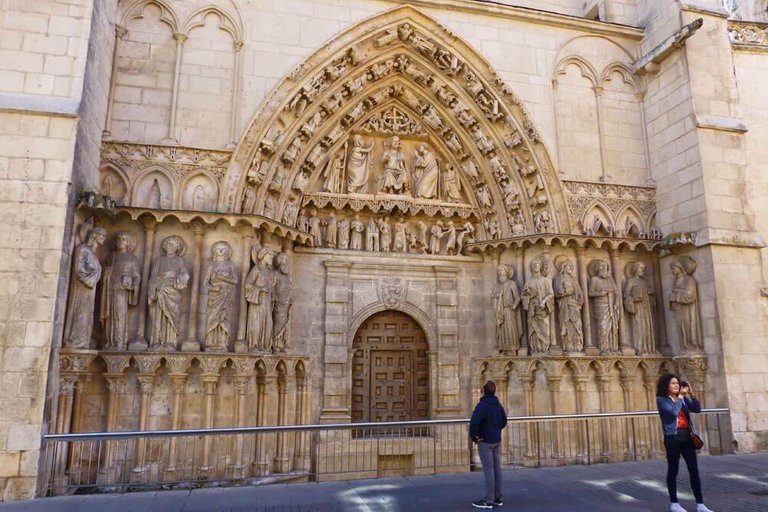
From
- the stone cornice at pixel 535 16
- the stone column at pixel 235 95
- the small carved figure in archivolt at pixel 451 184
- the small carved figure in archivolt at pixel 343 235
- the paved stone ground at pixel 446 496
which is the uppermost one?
the stone cornice at pixel 535 16

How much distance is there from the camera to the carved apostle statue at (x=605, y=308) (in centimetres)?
922

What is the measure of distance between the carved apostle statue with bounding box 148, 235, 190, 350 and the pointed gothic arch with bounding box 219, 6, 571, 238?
1.81 meters

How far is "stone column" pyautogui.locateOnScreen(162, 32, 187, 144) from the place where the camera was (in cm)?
844

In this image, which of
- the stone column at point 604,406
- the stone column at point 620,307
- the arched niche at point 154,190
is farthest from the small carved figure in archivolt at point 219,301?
the stone column at point 620,307

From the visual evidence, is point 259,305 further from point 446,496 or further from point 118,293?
point 446,496

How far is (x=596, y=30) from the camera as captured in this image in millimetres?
10719

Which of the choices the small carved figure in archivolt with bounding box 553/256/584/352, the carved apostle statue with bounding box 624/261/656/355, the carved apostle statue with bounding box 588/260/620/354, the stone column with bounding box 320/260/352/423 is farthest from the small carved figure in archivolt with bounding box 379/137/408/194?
the carved apostle statue with bounding box 624/261/656/355

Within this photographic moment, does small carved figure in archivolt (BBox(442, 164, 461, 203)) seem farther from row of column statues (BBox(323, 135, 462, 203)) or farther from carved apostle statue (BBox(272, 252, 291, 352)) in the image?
carved apostle statue (BBox(272, 252, 291, 352))

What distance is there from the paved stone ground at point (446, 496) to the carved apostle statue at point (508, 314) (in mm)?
2877

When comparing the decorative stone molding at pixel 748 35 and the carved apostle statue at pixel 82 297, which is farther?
the decorative stone molding at pixel 748 35

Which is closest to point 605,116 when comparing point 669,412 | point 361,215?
point 361,215

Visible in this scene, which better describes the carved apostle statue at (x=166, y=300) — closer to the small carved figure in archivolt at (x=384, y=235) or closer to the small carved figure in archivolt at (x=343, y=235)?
the small carved figure in archivolt at (x=343, y=235)

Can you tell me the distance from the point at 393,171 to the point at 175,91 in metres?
3.94

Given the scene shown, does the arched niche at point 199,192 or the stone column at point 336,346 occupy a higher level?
the arched niche at point 199,192
